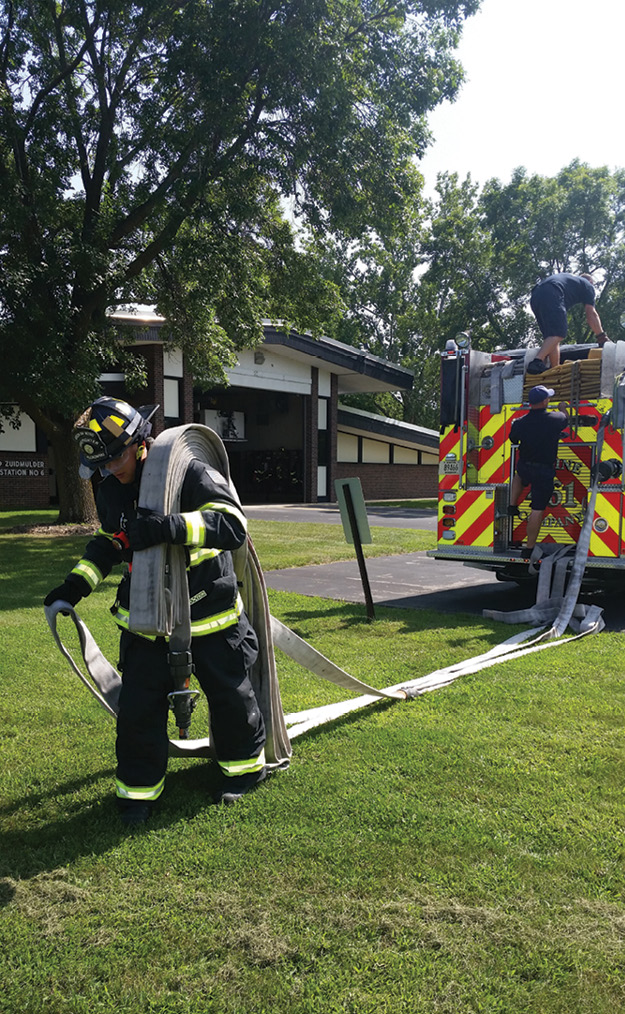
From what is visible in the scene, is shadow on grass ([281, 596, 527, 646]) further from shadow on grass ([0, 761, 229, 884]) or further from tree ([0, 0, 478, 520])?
tree ([0, 0, 478, 520])

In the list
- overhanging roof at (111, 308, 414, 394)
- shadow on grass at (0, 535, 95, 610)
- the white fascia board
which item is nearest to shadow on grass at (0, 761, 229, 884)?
shadow on grass at (0, 535, 95, 610)

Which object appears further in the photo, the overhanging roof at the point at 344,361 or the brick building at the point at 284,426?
the overhanging roof at the point at 344,361

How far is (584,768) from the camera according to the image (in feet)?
11.7

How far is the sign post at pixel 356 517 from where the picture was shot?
7.12m

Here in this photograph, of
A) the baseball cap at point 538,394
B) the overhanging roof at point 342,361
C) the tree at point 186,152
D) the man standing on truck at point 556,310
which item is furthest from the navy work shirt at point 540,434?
the overhanging roof at point 342,361

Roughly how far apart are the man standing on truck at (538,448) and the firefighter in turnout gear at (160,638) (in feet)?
15.8

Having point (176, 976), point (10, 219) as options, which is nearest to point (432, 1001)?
point (176, 976)

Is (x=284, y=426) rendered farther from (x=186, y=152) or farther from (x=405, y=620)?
(x=405, y=620)

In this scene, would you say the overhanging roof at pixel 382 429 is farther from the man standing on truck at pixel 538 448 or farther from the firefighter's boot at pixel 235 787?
the firefighter's boot at pixel 235 787

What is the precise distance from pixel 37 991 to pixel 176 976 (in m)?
0.38

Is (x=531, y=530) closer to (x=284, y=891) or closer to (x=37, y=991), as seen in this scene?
(x=284, y=891)

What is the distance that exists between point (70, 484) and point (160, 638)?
1242 centimetres

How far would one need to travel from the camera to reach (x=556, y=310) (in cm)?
819

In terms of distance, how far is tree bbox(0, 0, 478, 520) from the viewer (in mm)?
11398
